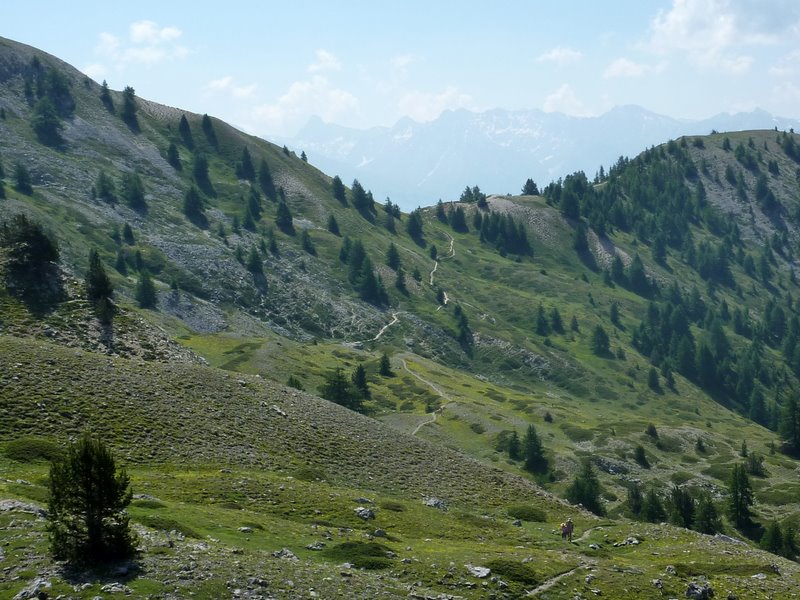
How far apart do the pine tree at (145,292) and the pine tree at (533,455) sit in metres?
88.0

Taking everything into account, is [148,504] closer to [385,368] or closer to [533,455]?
[533,455]

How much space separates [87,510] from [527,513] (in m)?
36.4

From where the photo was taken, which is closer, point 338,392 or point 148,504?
point 148,504

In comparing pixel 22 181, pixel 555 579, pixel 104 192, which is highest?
pixel 104 192

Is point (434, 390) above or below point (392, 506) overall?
below

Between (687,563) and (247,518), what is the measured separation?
2711 cm

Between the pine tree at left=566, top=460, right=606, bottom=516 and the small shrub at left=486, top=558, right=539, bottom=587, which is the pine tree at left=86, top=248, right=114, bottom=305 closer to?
the small shrub at left=486, top=558, right=539, bottom=587

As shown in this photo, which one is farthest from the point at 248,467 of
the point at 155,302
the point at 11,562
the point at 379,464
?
the point at 155,302

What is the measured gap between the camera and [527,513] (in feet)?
181

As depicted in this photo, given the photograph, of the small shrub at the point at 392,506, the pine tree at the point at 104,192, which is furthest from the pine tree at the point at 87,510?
the pine tree at the point at 104,192

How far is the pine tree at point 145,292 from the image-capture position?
495 ft

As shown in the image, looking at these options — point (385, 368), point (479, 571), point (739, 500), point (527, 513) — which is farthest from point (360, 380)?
point (479, 571)

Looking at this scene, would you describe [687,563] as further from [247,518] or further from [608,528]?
[247,518]

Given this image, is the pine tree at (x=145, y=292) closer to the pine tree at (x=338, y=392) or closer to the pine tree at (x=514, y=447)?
the pine tree at (x=338, y=392)
